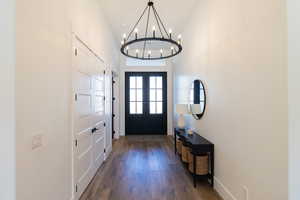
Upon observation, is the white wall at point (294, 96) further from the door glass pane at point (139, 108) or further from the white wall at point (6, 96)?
the door glass pane at point (139, 108)

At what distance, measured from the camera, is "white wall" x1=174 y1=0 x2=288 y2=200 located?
1.40 meters

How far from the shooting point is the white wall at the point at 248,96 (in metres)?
1.40

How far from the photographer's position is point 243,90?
1.89 meters

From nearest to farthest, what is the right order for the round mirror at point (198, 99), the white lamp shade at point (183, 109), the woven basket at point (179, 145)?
1. the round mirror at point (198, 99)
2. the white lamp shade at point (183, 109)
3. the woven basket at point (179, 145)

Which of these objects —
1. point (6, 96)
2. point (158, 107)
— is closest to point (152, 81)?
point (158, 107)

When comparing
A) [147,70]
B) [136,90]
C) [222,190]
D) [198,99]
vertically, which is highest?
[147,70]

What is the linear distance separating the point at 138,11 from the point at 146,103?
363cm

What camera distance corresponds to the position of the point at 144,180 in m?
2.90

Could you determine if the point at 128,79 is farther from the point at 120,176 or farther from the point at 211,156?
the point at 211,156

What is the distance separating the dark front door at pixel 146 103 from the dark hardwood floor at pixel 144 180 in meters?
2.15

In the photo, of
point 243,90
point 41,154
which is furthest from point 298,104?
point 41,154

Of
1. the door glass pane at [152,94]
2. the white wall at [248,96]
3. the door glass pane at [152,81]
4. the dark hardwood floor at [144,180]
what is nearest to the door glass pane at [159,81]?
the door glass pane at [152,81]

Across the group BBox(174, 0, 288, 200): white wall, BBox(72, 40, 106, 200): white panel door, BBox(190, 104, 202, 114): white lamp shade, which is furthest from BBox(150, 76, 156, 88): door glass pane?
BBox(174, 0, 288, 200): white wall

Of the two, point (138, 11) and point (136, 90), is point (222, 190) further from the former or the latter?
point (136, 90)
